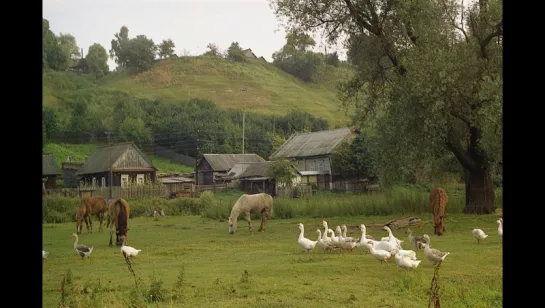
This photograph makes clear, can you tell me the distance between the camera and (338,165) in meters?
53.4

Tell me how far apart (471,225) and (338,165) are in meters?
31.3

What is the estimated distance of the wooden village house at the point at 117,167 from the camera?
171ft

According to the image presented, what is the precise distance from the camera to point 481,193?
27125 millimetres

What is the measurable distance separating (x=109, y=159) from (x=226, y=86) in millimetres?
43403

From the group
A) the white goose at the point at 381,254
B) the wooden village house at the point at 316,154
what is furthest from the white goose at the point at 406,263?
the wooden village house at the point at 316,154

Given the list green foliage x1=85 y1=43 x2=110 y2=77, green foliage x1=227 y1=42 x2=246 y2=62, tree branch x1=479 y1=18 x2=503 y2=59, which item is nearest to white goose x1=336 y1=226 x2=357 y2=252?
tree branch x1=479 y1=18 x2=503 y2=59

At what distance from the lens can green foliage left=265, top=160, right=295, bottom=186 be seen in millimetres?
51469

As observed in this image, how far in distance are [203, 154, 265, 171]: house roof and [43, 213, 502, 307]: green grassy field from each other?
39093mm

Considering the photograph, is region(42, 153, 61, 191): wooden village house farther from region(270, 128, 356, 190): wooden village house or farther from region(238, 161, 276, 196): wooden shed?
region(270, 128, 356, 190): wooden village house

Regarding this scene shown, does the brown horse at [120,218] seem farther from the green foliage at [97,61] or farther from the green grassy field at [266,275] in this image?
the green foliage at [97,61]

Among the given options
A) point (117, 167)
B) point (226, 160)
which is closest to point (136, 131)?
point (226, 160)

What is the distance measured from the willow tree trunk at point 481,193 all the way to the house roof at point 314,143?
90.9 feet
